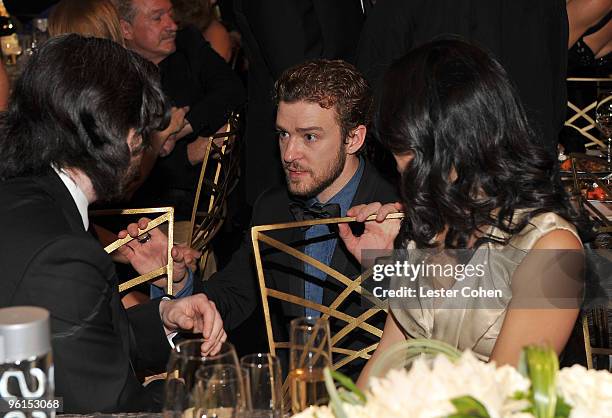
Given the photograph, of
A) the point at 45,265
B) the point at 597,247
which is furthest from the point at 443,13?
the point at 45,265

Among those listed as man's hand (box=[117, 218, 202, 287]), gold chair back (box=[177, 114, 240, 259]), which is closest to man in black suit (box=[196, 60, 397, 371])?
man's hand (box=[117, 218, 202, 287])

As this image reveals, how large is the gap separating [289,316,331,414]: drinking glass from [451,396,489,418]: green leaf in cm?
33

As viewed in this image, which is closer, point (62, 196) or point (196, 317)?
point (62, 196)

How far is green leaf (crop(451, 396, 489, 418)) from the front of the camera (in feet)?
3.19

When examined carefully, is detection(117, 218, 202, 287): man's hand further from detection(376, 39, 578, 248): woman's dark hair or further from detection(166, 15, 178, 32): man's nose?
detection(166, 15, 178, 32): man's nose

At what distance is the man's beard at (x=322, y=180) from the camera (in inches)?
112

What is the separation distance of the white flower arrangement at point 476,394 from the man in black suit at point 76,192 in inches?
29.7

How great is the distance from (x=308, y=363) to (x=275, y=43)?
244 cm

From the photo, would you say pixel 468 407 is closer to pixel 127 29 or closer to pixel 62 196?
pixel 62 196

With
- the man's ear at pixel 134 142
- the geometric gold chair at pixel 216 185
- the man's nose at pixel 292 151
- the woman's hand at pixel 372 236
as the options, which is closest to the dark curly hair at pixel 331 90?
the man's nose at pixel 292 151

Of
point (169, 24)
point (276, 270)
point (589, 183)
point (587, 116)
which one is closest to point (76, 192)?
point (276, 270)

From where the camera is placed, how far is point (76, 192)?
1910mm

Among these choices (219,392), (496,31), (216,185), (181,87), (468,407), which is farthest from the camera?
(181,87)

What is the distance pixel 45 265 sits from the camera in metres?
1.65
